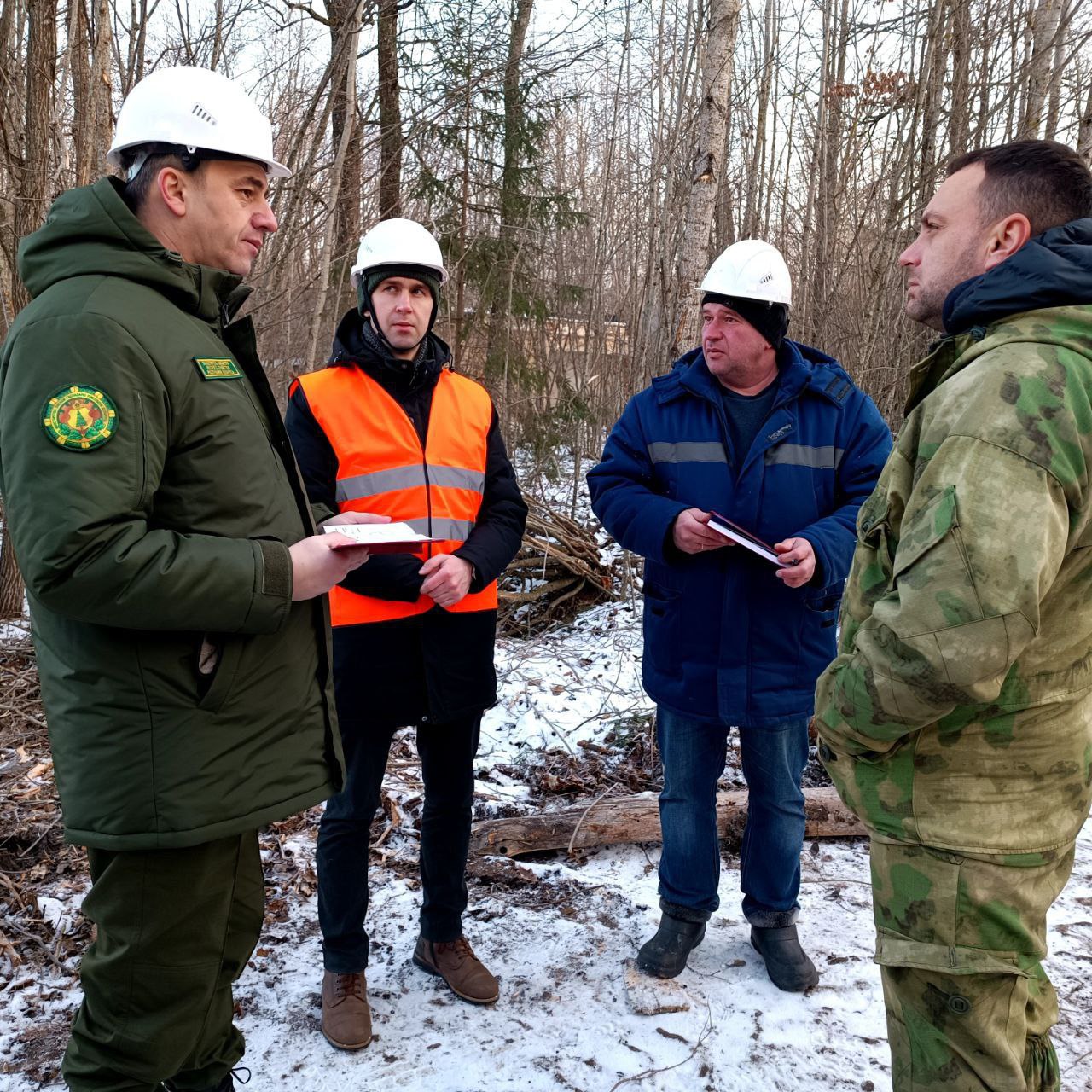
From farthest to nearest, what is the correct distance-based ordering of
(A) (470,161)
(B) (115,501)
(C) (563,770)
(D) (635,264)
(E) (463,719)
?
(D) (635,264) < (A) (470,161) < (C) (563,770) < (E) (463,719) < (B) (115,501)

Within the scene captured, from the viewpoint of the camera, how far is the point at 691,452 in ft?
9.76

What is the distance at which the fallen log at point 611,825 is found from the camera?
12.6ft

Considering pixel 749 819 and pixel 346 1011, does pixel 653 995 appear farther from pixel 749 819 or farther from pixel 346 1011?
pixel 346 1011

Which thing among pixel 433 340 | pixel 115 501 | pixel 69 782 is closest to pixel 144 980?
pixel 69 782

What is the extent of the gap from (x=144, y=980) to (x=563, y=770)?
10.1ft

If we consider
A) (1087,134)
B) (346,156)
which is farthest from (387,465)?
(1087,134)

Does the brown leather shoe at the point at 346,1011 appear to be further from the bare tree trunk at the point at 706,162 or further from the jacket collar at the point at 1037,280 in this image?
the bare tree trunk at the point at 706,162

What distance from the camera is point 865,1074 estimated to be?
257 cm

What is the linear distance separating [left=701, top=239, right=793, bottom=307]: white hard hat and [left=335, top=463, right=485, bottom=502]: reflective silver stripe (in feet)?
3.57

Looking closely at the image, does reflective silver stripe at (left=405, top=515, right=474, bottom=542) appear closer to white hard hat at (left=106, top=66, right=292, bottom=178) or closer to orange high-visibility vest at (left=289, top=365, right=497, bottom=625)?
orange high-visibility vest at (left=289, top=365, right=497, bottom=625)

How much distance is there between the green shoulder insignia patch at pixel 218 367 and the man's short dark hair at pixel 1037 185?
1.66 meters

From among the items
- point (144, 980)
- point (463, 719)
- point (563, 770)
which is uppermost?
point (463, 719)

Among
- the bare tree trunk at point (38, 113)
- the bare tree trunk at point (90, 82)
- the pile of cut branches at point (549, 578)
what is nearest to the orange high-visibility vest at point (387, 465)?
the bare tree trunk at point (90, 82)

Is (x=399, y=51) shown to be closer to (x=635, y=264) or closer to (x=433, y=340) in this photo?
(x=635, y=264)
